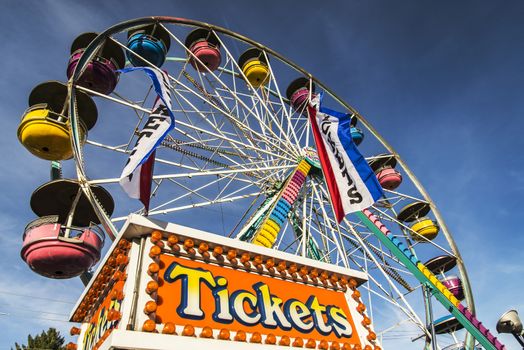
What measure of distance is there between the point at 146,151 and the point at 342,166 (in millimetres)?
3999

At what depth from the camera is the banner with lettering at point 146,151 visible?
5.46m

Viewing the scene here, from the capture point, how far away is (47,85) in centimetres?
861

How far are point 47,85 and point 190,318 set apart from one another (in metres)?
7.16

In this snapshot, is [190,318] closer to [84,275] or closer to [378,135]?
[84,275]

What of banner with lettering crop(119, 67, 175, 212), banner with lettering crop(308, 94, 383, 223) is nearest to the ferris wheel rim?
banner with lettering crop(119, 67, 175, 212)

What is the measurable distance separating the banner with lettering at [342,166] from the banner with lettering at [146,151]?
351cm

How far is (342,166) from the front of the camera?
7.66 meters

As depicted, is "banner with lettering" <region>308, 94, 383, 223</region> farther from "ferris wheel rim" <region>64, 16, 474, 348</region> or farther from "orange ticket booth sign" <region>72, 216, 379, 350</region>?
"ferris wheel rim" <region>64, 16, 474, 348</region>

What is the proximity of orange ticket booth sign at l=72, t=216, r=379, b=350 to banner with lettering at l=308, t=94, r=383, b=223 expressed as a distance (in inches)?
57.1

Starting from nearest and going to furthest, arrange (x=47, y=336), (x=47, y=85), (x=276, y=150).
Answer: (x=47, y=85) < (x=276, y=150) < (x=47, y=336)

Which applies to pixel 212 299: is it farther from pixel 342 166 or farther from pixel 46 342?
pixel 46 342

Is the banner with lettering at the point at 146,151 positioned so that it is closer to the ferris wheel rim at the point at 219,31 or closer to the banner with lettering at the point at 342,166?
the ferris wheel rim at the point at 219,31

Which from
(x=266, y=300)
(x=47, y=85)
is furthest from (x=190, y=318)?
(x=47, y=85)

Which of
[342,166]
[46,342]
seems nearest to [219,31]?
[342,166]
